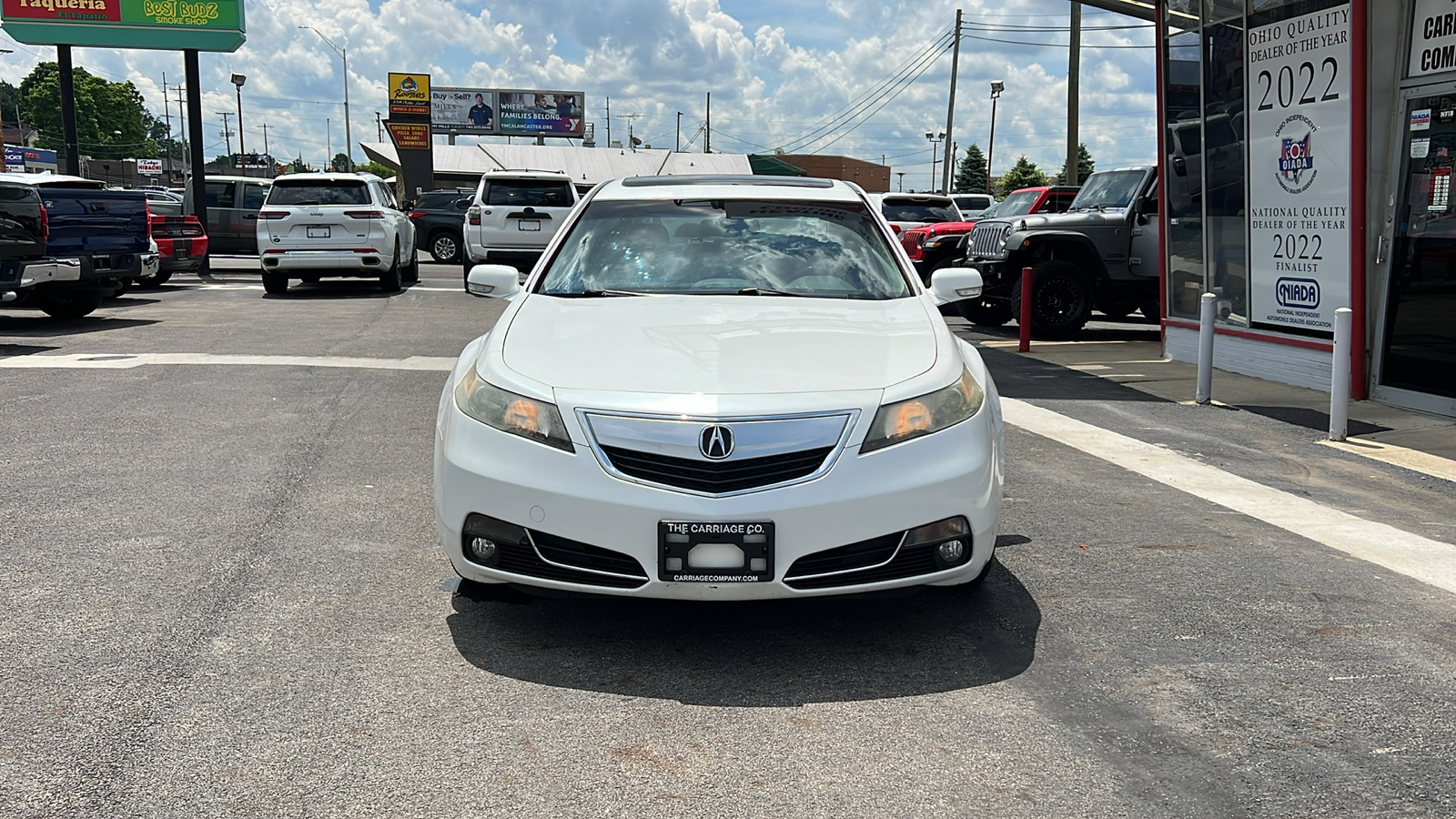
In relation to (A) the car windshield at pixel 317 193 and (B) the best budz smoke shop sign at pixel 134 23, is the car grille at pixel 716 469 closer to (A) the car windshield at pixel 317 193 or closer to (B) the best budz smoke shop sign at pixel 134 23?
(A) the car windshield at pixel 317 193

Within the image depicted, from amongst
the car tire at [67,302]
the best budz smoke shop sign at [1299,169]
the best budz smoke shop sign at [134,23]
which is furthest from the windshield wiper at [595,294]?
the best budz smoke shop sign at [134,23]

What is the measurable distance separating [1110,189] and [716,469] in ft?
44.0

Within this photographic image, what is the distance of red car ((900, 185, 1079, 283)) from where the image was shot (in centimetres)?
1800

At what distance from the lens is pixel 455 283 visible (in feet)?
72.5

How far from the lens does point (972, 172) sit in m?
117

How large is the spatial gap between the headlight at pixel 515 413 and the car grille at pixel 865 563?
800 mm

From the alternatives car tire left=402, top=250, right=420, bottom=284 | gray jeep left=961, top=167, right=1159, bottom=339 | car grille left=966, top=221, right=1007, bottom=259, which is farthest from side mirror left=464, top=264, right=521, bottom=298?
car tire left=402, top=250, right=420, bottom=284

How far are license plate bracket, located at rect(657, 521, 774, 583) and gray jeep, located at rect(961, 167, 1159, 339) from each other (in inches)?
Result: 467

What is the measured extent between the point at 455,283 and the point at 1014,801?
20.1 m

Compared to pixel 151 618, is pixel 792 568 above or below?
above

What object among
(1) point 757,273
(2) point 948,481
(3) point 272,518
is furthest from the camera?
(3) point 272,518

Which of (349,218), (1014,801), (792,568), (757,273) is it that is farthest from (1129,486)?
(349,218)

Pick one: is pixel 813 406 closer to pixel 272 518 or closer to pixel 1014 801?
pixel 1014 801

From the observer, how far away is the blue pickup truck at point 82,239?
43.8ft
